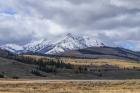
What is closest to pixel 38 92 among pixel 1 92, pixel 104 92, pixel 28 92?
pixel 28 92

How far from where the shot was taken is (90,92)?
258 ft

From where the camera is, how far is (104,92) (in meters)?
77.3

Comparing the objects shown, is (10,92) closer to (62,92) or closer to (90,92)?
(62,92)

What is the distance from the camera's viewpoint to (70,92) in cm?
7819

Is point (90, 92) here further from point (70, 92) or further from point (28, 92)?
point (28, 92)

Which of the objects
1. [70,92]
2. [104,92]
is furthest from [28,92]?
[104,92]

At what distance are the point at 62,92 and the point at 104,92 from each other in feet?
26.8

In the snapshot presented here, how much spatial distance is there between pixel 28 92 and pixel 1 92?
5229 mm

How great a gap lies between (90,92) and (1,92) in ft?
56.1

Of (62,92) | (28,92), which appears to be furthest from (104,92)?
(28,92)

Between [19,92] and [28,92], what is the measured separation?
7.02 ft

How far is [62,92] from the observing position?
259 feet

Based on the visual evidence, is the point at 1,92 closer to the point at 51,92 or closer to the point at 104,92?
the point at 51,92

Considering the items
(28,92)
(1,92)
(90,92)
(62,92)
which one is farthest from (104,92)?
(1,92)
